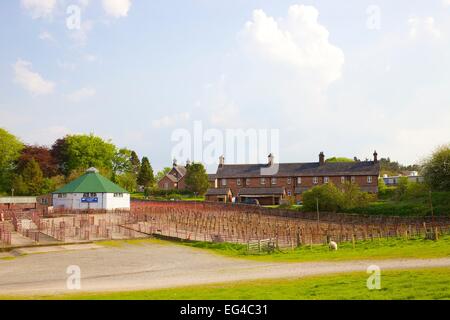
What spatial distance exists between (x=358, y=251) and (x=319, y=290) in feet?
49.3

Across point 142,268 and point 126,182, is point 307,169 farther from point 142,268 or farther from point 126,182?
point 142,268

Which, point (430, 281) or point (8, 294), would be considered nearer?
point (430, 281)

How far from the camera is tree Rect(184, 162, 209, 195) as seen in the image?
313 feet

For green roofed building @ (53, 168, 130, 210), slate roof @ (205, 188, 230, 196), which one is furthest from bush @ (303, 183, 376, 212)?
slate roof @ (205, 188, 230, 196)

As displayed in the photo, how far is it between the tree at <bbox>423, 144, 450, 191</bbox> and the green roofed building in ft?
138

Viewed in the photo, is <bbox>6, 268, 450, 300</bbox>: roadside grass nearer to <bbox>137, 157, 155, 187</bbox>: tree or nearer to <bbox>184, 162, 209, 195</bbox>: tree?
<bbox>184, 162, 209, 195</bbox>: tree

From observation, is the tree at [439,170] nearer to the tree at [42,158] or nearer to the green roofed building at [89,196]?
the green roofed building at [89,196]

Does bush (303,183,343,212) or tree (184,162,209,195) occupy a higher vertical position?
tree (184,162,209,195)

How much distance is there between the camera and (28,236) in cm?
4012

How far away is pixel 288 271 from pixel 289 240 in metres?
16.9

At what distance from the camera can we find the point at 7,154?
95.2m

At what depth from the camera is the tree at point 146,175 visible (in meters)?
114
